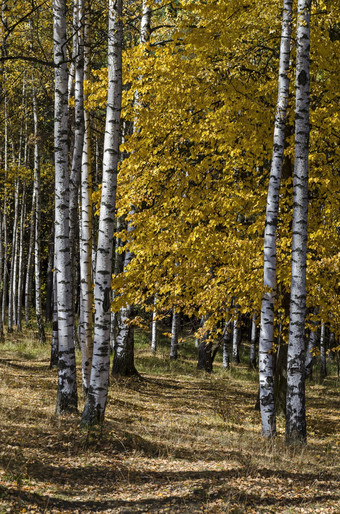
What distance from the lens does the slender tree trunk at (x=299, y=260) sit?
830 cm

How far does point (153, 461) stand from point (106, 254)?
9.66 feet

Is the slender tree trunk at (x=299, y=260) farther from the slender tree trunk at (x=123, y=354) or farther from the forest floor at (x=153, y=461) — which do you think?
the slender tree trunk at (x=123, y=354)

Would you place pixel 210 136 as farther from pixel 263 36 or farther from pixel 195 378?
pixel 195 378

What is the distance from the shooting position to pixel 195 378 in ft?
56.1

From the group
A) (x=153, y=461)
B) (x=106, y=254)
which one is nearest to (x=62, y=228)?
(x=106, y=254)

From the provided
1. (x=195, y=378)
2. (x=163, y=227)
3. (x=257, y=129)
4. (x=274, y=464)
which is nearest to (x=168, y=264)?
(x=163, y=227)

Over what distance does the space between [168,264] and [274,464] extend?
454 cm

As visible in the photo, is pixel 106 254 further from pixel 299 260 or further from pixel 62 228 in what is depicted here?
pixel 299 260

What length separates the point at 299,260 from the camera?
328 inches

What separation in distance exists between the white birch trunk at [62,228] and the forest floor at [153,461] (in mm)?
746

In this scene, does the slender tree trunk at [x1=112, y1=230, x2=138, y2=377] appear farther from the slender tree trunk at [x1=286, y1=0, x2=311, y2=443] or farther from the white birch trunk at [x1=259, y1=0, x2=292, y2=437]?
the slender tree trunk at [x1=286, y1=0, x2=311, y2=443]

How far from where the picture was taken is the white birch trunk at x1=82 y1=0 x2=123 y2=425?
7344 mm

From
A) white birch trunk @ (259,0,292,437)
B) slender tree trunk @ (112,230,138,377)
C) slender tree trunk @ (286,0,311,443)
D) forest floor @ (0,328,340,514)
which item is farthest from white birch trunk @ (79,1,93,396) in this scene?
slender tree trunk @ (286,0,311,443)

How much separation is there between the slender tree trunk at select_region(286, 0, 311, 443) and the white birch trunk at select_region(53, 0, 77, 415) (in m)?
3.64
